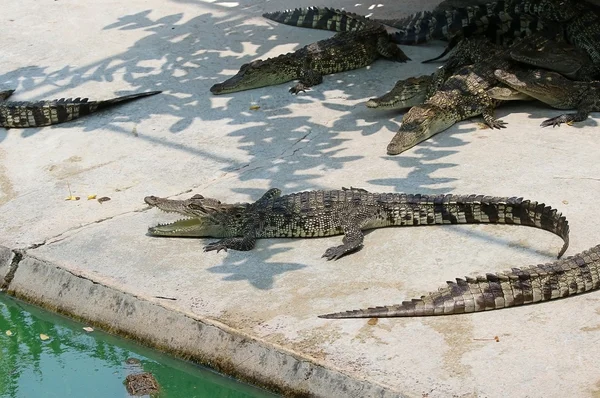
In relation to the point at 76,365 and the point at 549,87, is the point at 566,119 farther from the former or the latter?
Answer: the point at 76,365

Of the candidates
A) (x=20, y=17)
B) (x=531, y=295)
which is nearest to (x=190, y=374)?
(x=531, y=295)

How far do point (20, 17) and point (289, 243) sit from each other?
6427 millimetres

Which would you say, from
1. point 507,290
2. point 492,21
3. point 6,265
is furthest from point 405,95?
point 6,265

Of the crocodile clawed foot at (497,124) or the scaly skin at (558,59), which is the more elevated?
the scaly skin at (558,59)

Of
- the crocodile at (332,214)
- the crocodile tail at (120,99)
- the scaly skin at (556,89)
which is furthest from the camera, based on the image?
the crocodile tail at (120,99)

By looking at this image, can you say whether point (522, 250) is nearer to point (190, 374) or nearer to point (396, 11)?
point (190, 374)

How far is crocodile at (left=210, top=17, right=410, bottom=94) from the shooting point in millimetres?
9055

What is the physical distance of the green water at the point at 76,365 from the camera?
537 centimetres

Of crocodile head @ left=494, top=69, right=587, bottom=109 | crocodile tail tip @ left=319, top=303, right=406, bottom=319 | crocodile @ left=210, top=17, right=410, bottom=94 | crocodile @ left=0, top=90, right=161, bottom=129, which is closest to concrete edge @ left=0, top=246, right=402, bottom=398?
crocodile tail tip @ left=319, top=303, right=406, bottom=319

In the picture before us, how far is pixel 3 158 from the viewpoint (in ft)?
26.5

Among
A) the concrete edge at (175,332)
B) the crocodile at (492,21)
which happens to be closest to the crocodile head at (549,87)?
the crocodile at (492,21)

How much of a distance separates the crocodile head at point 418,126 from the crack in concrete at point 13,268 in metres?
2.70

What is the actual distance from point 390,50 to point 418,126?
205 cm

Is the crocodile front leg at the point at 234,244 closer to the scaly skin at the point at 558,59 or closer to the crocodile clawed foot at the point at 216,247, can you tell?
the crocodile clawed foot at the point at 216,247
